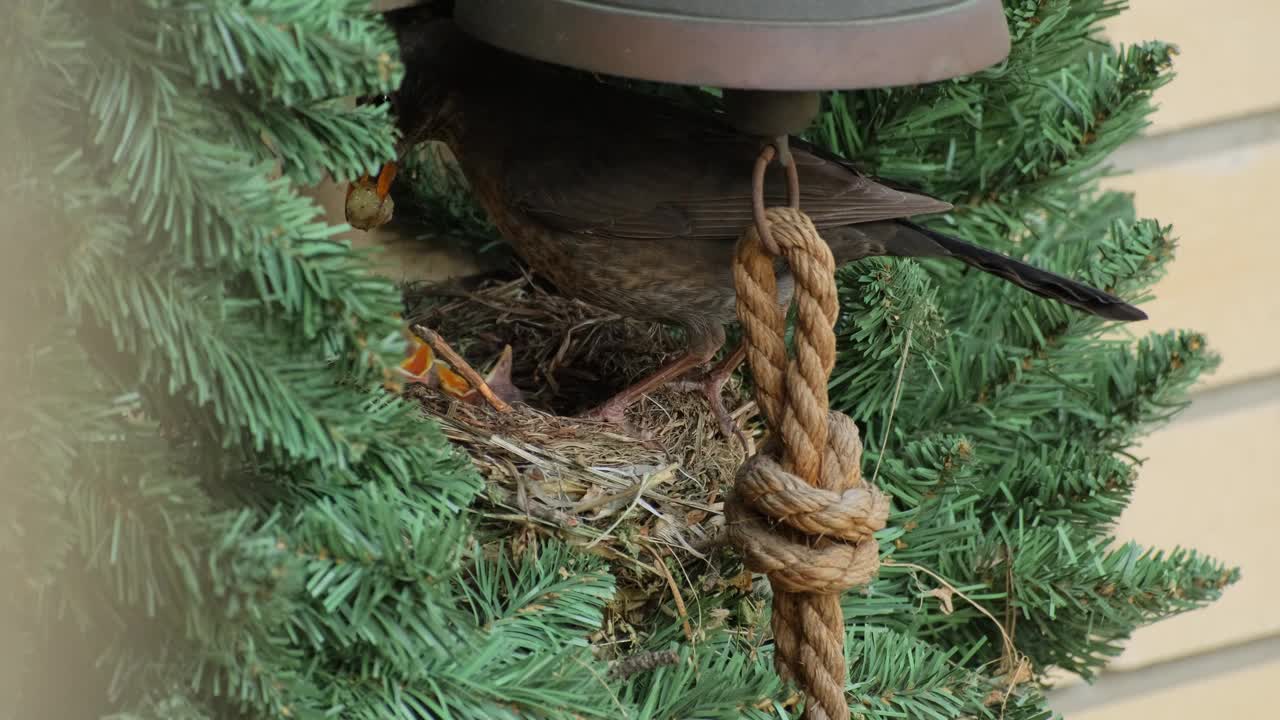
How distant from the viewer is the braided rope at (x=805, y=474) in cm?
90

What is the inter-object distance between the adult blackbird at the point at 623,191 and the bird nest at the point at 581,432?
58mm

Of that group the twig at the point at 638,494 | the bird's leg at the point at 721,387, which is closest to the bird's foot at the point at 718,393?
the bird's leg at the point at 721,387

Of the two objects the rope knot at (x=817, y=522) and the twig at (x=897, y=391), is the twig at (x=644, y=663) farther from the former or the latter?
the twig at (x=897, y=391)

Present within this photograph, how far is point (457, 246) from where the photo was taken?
1.71m

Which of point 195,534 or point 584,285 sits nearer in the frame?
point 195,534

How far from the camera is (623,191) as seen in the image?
142 cm

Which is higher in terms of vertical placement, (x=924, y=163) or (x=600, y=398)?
(x=924, y=163)

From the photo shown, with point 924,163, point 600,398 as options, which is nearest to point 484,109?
point 600,398

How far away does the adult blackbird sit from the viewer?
1348 mm

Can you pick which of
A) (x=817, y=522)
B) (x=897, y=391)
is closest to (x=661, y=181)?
(x=897, y=391)

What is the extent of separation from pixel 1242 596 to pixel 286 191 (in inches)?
77.1

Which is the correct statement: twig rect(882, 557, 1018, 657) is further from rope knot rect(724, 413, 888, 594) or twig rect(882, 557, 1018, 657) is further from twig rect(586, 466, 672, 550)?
rope knot rect(724, 413, 888, 594)

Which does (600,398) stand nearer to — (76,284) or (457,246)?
(457,246)

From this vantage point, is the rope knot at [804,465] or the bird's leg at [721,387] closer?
the rope knot at [804,465]
